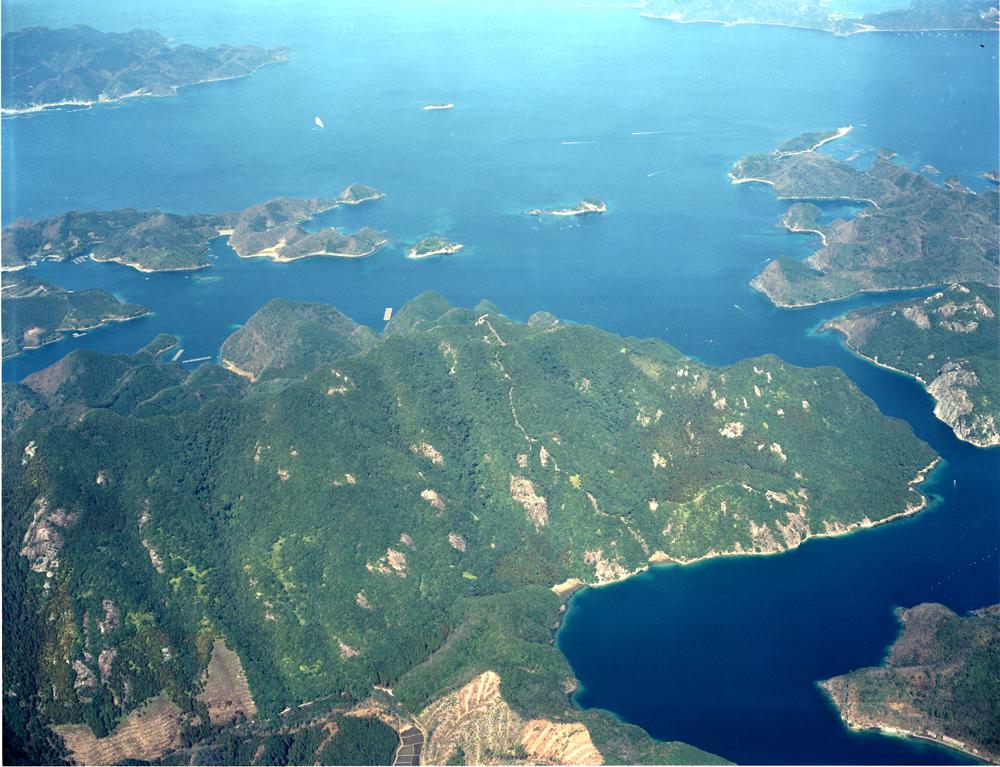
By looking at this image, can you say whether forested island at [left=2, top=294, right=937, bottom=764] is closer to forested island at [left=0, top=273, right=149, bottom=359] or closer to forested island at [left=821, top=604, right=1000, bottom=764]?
forested island at [left=821, top=604, right=1000, bottom=764]

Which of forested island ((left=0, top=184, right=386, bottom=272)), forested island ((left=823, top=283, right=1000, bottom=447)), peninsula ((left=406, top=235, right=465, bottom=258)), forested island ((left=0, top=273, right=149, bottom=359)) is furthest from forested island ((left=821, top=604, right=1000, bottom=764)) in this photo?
forested island ((left=0, top=184, right=386, bottom=272))

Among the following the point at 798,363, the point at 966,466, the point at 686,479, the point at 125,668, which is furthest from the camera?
the point at 798,363

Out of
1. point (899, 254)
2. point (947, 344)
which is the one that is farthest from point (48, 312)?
point (899, 254)

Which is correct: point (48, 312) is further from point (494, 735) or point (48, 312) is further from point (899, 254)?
point (899, 254)

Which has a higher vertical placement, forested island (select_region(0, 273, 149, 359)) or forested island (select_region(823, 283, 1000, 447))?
forested island (select_region(0, 273, 149, 359))

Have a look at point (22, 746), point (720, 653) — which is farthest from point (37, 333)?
point (720, 653)

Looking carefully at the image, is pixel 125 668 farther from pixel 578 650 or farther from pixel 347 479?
pixel 578 650
